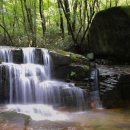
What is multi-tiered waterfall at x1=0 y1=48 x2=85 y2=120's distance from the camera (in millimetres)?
10797

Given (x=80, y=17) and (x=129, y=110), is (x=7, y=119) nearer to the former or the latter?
(x=129, y=110)

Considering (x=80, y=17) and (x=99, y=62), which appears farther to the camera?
(x=80, y=17)

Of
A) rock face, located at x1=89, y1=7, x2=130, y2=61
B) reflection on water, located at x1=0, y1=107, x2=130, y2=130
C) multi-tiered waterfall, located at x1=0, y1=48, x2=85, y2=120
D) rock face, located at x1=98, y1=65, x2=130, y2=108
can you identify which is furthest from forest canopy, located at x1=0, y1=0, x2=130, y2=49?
reflection on water, located at x1=0, y1=107, x2=130, y2=130

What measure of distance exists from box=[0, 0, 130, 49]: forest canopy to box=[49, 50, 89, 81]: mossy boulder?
2.72 meters

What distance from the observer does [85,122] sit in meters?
8.56

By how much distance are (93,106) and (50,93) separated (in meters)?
1.64

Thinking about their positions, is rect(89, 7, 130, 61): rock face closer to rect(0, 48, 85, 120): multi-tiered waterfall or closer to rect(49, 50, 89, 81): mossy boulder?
rect(49, 50, 89, 81): mossy boulder

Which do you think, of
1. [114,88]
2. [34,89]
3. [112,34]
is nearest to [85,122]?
[114,88]

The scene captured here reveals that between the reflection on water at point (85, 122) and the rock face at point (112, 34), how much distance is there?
3628mm

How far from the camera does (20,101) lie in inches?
427

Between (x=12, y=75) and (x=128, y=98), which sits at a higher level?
(x=12, y=75)

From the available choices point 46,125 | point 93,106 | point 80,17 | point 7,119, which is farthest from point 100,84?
point 80,17

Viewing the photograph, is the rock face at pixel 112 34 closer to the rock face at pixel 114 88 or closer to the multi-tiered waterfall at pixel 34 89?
the rock face at pixel 114 88

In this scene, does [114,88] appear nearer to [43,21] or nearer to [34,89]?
[34,89]
